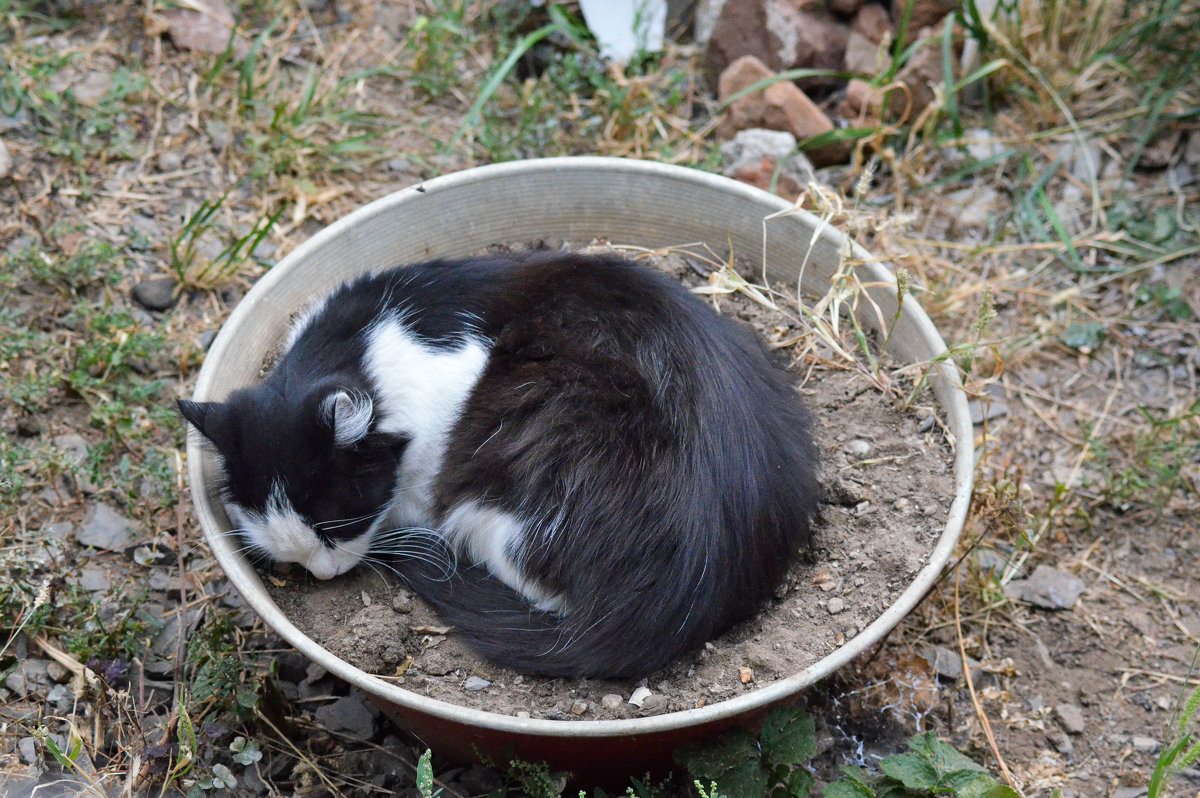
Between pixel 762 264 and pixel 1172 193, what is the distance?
1905 mm

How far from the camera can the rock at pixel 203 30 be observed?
12.5 ft

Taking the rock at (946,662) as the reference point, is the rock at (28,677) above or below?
above

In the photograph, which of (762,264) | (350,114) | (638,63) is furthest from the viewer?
(638,63)

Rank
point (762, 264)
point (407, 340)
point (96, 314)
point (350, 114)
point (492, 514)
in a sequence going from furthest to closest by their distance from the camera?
point (350, 114) → point (96, 314) → point (762, 264) → point (407, 340) → point (492, 514)

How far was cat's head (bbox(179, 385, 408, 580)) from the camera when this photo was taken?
2.10 meters

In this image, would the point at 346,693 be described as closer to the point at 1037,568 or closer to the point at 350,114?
the point at 1037,568

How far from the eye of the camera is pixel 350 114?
3625 mm

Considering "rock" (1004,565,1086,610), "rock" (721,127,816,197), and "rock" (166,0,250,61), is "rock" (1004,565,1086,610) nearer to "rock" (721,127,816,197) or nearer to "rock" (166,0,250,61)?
"rock" (721,127,816,197)

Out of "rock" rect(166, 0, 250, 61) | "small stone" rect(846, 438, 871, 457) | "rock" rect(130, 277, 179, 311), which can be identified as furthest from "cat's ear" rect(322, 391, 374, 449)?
"rock" rect(166, 0, 250, 61)

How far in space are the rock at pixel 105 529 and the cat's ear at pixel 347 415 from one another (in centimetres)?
90

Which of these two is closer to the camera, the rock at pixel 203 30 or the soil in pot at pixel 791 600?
the soil in pot at pixel 791 600

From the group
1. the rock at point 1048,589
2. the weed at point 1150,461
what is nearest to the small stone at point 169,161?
the rock at point 1048,589

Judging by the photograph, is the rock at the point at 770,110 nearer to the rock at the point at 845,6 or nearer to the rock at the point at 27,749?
the rock at the point at 845,6

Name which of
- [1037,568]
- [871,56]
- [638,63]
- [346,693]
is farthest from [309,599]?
[871,56]
